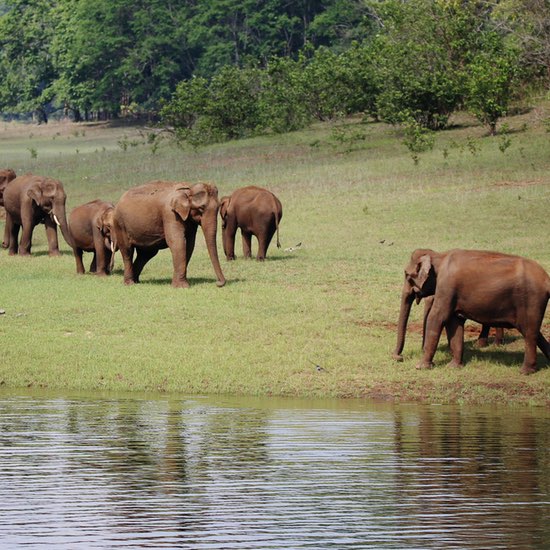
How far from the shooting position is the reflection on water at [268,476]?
9078 mm

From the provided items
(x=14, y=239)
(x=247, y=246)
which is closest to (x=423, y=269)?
(x=247, y=246)

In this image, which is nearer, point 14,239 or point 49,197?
point 49,197

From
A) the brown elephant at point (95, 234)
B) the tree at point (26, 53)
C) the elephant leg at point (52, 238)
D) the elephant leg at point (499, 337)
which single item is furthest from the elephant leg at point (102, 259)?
the tree at point (26, 53)

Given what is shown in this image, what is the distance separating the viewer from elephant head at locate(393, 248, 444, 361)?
55.2ft

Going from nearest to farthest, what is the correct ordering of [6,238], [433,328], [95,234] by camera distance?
[433,328], [95,234], [6,238]

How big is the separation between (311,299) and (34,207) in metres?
8.66

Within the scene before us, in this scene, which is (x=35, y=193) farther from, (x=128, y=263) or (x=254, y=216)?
(x=128, y=263)

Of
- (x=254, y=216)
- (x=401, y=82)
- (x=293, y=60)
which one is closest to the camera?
(x=254, y=216)

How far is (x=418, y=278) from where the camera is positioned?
16.9 m

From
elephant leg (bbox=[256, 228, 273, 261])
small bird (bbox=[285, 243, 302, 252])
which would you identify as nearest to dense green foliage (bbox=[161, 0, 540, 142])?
small bird (bbox=[285, 243, 302, 252])

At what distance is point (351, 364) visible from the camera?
17.2 meters

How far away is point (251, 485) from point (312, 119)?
4626cm

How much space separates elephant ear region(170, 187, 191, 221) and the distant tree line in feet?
70.6

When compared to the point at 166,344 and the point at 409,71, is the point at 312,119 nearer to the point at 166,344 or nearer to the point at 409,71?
the point at 409,71
